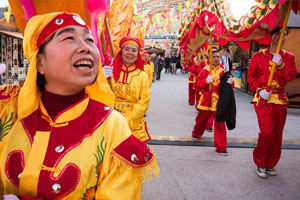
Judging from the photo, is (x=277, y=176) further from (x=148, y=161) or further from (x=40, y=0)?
(x=40, y=0)

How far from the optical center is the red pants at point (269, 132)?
361 centimetres

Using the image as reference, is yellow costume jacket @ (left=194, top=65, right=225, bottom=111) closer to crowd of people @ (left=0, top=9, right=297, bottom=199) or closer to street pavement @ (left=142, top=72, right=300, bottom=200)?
street pavement @ (left=142, top=72, right=300, bottom=200)

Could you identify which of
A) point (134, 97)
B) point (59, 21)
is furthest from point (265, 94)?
point (59, 21)

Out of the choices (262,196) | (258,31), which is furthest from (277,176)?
(258,31)

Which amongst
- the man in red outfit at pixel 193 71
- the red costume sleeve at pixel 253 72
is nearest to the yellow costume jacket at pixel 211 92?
the red costume sleeve at pixel 253 72

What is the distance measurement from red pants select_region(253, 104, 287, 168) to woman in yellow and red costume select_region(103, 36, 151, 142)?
1624mm

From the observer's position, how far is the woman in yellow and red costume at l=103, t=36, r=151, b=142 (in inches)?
128

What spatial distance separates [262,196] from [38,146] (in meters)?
2.90

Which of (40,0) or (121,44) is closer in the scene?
(40,0)

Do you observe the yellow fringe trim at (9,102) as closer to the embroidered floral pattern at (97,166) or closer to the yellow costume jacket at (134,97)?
the embroidered floral pattern at (97,166)

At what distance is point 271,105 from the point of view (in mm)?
3648

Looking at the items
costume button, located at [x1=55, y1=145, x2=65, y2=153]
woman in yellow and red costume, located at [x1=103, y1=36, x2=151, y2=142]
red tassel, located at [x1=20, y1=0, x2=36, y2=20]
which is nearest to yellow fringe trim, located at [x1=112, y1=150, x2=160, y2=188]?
costume button, located at [x1=55, y1=145, x2=65, y2=153]

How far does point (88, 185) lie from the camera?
1.27 metres

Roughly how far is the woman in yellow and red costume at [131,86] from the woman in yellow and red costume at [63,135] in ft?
6.00
